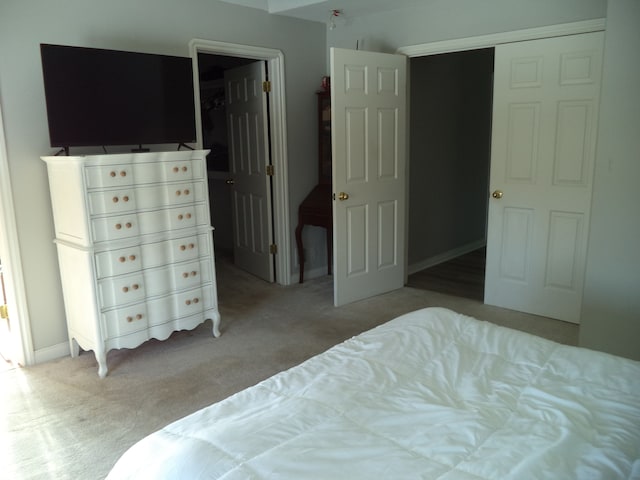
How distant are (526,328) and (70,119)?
3.35 meters

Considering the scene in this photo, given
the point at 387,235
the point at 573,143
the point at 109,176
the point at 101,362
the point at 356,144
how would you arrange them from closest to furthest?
the point at 109,176 < the point at 101,362 < the point at 573,143 < the point at 356,144 < the point at 387,235

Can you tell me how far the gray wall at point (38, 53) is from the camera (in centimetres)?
301

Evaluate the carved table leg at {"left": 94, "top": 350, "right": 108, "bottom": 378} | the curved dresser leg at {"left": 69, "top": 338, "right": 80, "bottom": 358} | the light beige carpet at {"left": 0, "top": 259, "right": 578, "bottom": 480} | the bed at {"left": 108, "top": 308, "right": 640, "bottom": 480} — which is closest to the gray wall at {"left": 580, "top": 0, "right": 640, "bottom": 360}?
the light beige carpet at {"left": 0, "top": 259, "right": 578, "bottom": 480}

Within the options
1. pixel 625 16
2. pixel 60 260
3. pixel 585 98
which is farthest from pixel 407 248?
pixel 60 260

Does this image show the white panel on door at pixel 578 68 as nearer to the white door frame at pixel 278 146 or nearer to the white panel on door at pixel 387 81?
the white panel on door at pixel 387 81

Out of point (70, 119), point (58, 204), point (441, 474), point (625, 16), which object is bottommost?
point (441, 474)

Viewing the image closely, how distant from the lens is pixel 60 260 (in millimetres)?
3227

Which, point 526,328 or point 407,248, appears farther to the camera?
point 407,248

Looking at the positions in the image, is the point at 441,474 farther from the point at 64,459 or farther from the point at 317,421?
the point at 64,459

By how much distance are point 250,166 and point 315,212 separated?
0.83 meters

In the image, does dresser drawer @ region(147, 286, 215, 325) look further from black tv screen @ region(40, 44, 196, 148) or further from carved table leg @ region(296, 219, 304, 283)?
carved table leg @ region(296, 219, 304, 283)

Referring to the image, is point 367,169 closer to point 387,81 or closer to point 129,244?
point 387,81

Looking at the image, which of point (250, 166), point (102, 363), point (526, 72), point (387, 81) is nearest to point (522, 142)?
point (526, 72)

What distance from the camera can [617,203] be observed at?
9.10 feet
